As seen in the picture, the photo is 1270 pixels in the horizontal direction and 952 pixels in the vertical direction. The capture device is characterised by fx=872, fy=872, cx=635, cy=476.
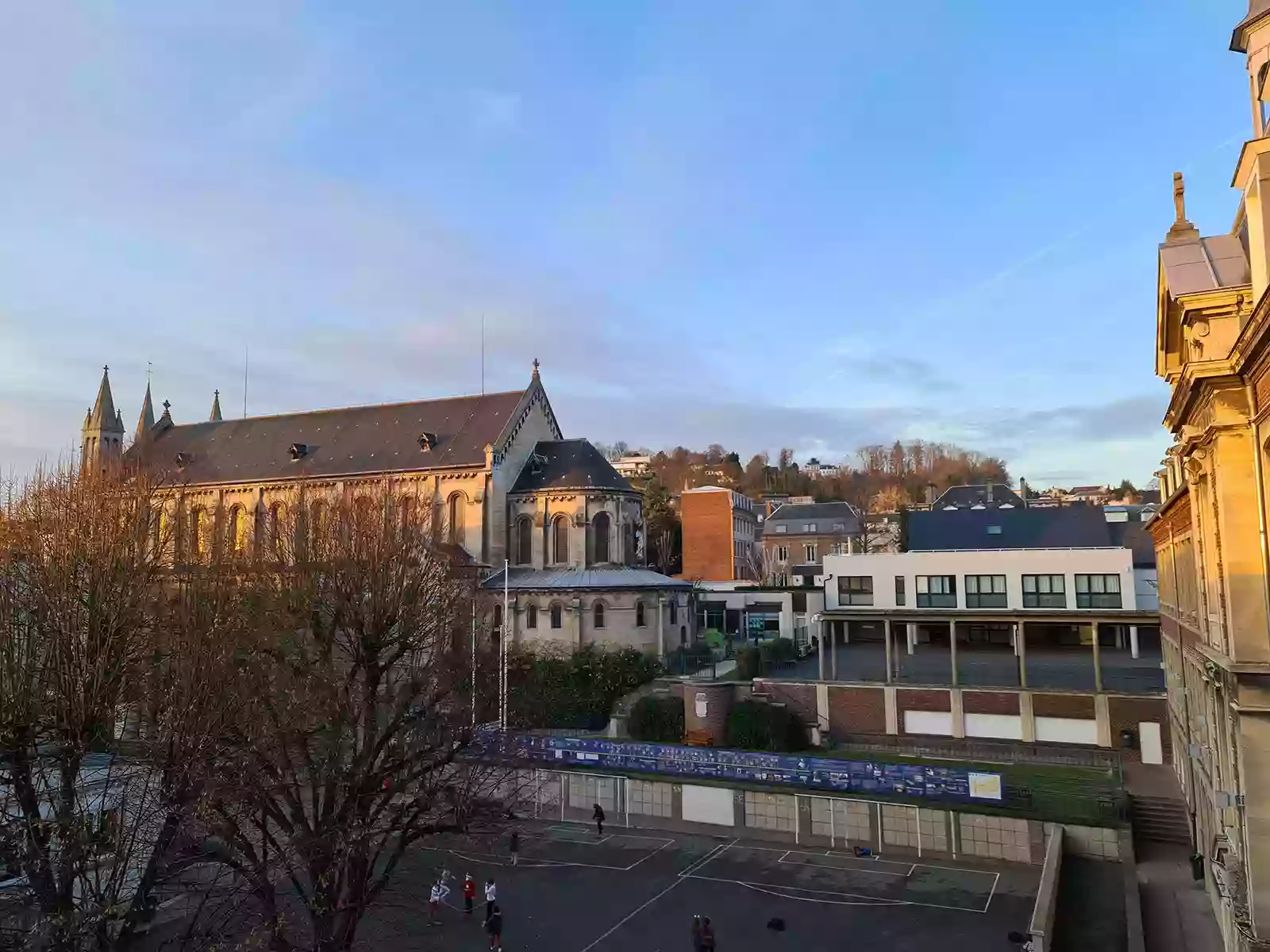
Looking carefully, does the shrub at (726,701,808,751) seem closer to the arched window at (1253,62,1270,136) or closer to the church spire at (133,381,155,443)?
the arched window at (1253,62,1270,136)

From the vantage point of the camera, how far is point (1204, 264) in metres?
13.3

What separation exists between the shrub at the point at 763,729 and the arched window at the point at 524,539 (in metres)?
19.8

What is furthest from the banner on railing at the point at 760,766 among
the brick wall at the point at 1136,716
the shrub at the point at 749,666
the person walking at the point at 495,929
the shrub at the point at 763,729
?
the shrub at the point at 749,666

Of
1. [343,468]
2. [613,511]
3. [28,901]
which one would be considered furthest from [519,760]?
[343,468]

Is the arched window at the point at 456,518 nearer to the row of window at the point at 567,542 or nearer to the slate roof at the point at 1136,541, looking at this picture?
the row of window at the point at 567,542

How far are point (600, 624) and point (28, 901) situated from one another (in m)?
35.2

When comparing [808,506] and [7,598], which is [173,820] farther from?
[808,506]

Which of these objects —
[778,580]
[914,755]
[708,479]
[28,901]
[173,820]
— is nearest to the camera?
[28,901]

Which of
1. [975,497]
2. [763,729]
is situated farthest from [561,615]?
[975,497]

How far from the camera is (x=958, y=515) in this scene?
52250 millimetres

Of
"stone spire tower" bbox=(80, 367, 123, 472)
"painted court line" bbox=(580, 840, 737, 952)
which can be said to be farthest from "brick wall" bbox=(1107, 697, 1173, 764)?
"stone spire tower" bbox=(80, 367, 123, 472)

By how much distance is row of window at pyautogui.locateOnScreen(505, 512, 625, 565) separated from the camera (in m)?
51.0

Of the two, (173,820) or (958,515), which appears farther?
(958,515)

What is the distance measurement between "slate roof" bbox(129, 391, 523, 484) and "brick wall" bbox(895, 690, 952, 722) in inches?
1070
